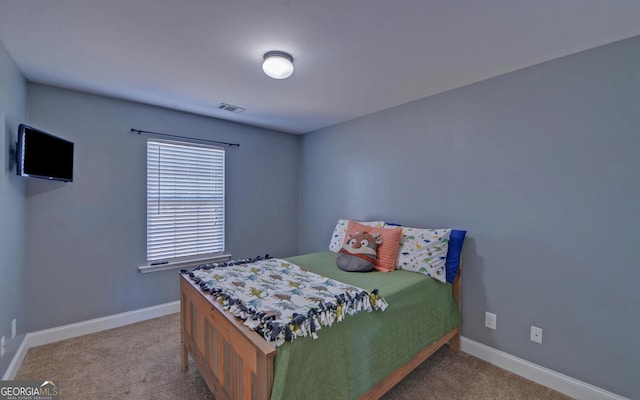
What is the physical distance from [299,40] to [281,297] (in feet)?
5.35

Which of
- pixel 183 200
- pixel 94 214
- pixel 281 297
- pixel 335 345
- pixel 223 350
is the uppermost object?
pixel 183 200

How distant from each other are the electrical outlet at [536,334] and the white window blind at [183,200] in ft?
10.8

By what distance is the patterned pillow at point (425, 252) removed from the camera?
234 centimetres

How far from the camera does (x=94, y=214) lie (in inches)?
111

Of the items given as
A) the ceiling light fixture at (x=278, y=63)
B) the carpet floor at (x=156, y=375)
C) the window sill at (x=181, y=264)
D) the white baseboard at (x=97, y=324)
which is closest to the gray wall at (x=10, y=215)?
the white baseboard at (x=97, y=324)

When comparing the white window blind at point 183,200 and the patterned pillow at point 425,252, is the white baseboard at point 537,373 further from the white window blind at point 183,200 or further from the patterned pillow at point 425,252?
the white window blind at point 183,200

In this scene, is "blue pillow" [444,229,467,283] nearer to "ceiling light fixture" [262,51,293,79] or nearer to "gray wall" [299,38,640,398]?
"gray wall" [299,38,640,398]

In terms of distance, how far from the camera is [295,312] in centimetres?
147

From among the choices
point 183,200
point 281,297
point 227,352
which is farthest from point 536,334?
point 183,200

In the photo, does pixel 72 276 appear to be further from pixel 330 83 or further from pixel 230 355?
pixel 330 83

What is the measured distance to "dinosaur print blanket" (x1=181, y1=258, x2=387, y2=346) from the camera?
1.38m

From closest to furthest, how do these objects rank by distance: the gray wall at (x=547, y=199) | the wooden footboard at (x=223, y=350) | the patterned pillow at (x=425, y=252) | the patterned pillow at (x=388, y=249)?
the wooden footboard at (x=223, y=350) → the gray wall at (x=547, y=199) → the patterned pillow at (x=425, y=252) → the patterned pillow at (x=388, y=249)

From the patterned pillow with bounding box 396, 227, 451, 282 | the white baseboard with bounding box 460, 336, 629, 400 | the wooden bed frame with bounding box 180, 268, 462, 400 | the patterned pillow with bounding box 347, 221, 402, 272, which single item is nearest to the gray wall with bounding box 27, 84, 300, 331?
the wooden bed frame with bounding box 180, 268, 462, 400

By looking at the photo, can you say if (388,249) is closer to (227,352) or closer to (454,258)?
(454,258)
